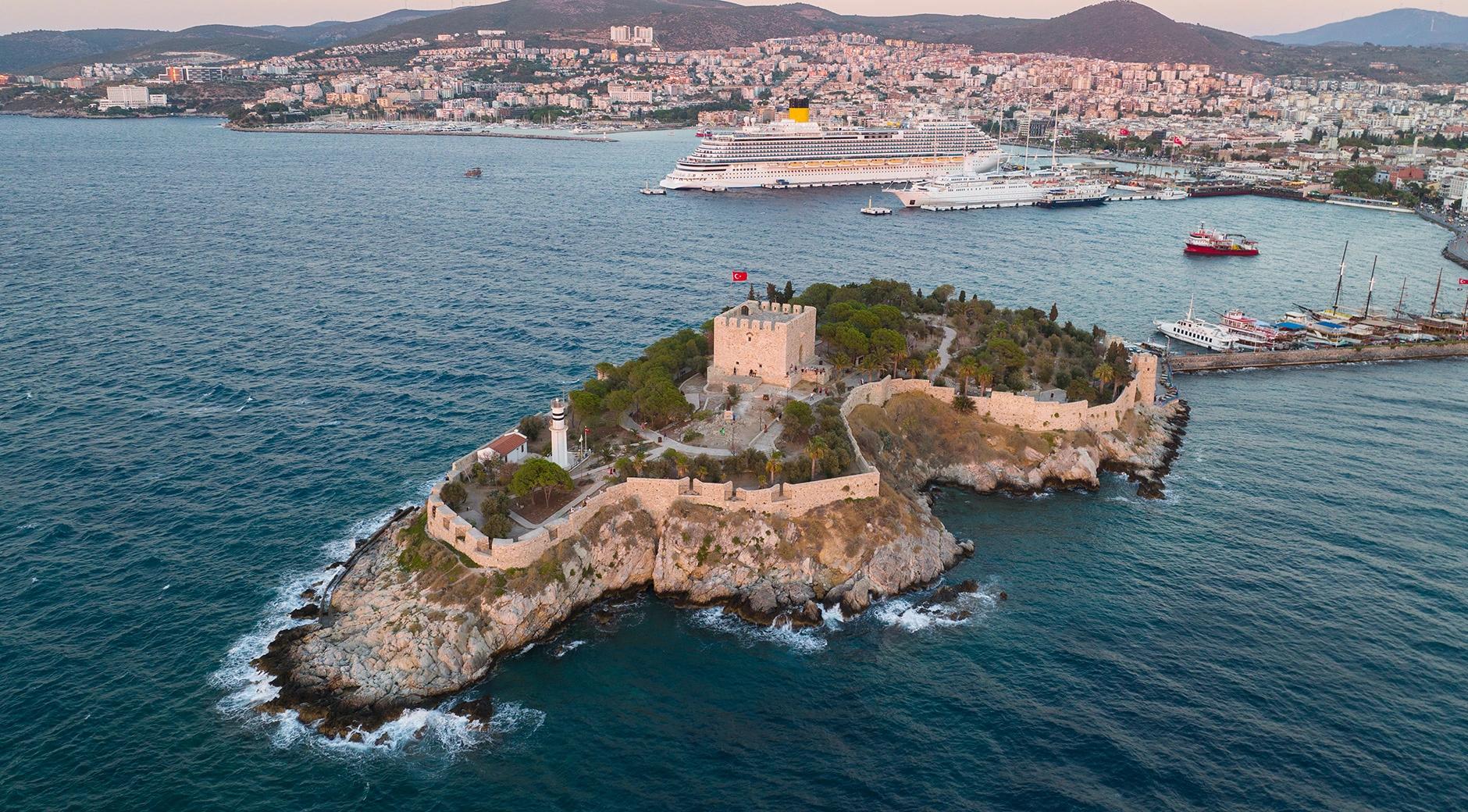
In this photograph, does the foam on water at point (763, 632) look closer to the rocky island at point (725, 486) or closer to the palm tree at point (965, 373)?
the rocky island at point (725, 486)

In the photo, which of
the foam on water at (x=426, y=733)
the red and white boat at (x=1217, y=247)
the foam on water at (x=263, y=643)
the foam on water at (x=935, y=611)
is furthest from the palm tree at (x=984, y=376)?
the red and white boat at (x=1217, y=247)

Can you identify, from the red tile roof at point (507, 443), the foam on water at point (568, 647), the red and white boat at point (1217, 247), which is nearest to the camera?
the foam on water at point (568, 647)

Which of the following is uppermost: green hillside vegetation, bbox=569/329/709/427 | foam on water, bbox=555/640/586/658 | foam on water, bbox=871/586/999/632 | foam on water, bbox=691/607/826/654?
green hillside vegetation, bbox=569/329/709/427

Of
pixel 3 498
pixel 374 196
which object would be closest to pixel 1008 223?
pixel 374 196

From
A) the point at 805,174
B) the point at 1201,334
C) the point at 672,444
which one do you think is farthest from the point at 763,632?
the point at 805,174

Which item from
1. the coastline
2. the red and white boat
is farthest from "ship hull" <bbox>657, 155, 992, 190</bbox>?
the coastline

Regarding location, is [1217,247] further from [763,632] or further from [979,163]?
[763,632]

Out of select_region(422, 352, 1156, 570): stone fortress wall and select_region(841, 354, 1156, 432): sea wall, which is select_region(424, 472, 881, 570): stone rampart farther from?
select_region(841, 354, 1156, 432): sea wall
